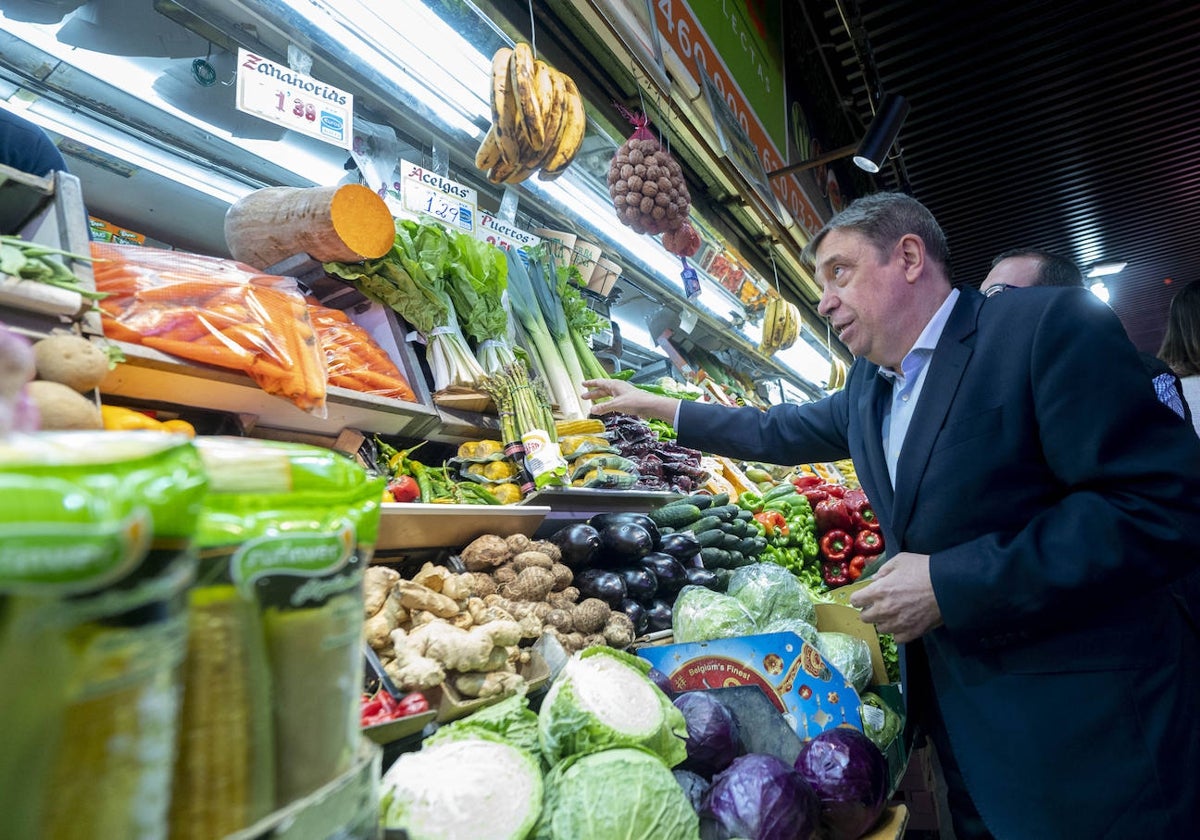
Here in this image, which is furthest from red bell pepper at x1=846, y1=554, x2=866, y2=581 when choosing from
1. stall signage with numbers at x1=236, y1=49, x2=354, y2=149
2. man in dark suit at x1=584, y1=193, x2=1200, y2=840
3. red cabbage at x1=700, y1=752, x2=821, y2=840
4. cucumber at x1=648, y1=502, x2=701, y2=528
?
stall signage with numbers at x1=236, y1=49, x2=354, y2=149

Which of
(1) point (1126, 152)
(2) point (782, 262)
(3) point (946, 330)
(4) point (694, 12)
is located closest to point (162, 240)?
(4) point (694, 12)

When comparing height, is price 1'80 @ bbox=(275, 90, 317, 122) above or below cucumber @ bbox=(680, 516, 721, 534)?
above

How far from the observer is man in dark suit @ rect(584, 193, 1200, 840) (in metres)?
1.79

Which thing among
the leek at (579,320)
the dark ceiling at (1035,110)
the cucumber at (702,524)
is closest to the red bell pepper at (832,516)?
the cucumber at (702,524)

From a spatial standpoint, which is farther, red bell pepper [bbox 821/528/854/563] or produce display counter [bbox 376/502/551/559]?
red bell pepper [bbox 821/528/854/563]

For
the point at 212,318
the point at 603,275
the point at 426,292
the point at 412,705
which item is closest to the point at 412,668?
the point at 412,705

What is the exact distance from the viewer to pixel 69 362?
4.46 feet

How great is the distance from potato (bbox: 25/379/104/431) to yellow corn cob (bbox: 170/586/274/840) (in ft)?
3.12

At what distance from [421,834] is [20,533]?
1120 mm

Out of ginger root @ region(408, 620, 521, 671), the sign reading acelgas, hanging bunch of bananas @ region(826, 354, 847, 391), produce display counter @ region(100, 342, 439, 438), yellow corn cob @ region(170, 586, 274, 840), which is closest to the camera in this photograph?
yellow corn cob @ region(170, 586, 274, 840)

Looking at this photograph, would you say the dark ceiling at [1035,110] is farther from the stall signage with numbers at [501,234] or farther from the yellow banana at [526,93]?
the yellow banana at [526,93]

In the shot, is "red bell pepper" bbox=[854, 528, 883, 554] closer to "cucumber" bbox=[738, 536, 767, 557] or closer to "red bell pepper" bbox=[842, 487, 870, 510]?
"red bell pepper" bbox=[842, 487, 870, 510]

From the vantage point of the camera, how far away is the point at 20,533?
1.33ft

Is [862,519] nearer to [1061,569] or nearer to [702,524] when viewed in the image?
[702,524]
